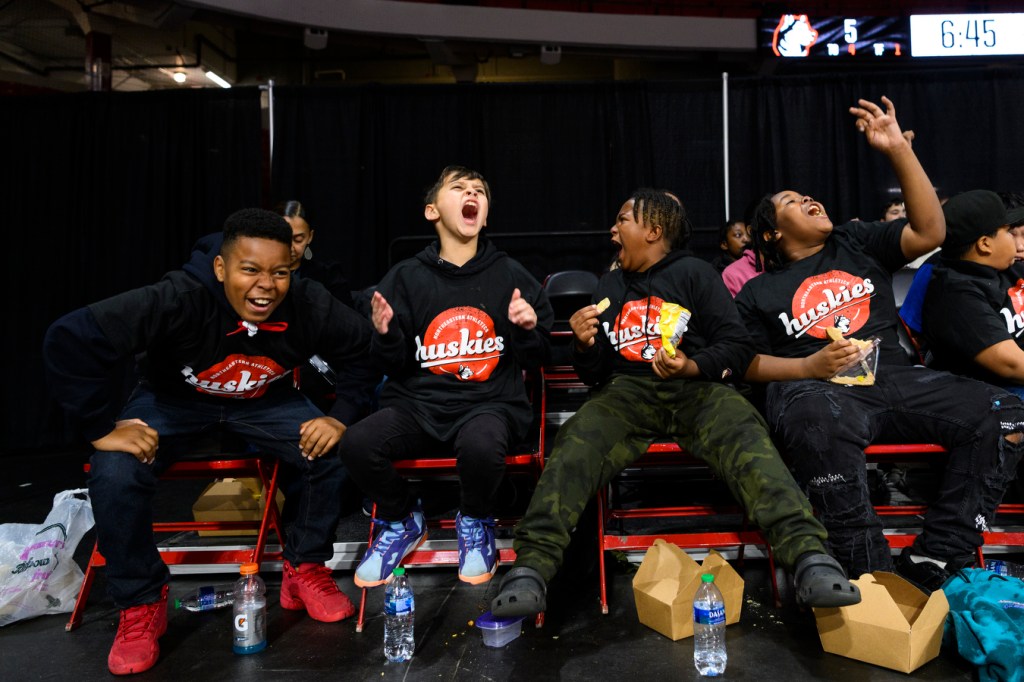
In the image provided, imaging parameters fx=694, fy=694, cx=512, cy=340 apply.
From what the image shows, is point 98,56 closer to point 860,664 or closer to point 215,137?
point 215,137

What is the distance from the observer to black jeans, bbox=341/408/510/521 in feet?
6.94

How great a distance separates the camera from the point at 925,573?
204 cm

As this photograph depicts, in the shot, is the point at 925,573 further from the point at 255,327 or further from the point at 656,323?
the point at 255,327

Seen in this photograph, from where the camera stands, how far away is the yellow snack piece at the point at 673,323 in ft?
7.63

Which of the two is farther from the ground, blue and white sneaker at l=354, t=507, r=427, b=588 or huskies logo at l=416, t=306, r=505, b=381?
huskies logo at l=416, t=306, r=505, b=381

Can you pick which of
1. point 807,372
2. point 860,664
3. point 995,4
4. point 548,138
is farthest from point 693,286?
point 995,4

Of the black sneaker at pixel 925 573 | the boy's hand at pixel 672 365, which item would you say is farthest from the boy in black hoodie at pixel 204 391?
the black sneaker at pixel 925 573

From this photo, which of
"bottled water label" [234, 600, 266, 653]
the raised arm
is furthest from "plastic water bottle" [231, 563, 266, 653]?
the raised arm

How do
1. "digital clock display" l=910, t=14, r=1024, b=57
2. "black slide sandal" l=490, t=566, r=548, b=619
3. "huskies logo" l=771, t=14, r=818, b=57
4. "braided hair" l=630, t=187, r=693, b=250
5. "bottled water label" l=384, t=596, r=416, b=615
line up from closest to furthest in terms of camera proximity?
"black slide sandal" l=490, t=566, r=548, b=619 → "bottled water label" l=384, t=596, r=416, b=615 → "braided hair" l=630, t=187, r=693, b=250 → "digital clock display" l=910, t=14, r=1024, b=57 → "huskies logo" l=771, t=14, r=818, b=57

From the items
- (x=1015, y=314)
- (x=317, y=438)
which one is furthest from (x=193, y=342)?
(x=1015, y=314)

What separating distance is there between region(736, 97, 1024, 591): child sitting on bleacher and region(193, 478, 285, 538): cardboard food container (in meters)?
1.98

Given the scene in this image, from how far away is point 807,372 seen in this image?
89.8 inches

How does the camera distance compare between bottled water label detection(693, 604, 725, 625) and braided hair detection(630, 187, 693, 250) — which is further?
braided hair detection(630, 187, 693, 250)

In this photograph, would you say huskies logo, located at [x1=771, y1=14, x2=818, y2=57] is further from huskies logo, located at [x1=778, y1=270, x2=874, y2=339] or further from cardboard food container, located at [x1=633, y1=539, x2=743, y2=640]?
cardboard food container, located at [x1=633, y1=539, x2=743, y2=640]
